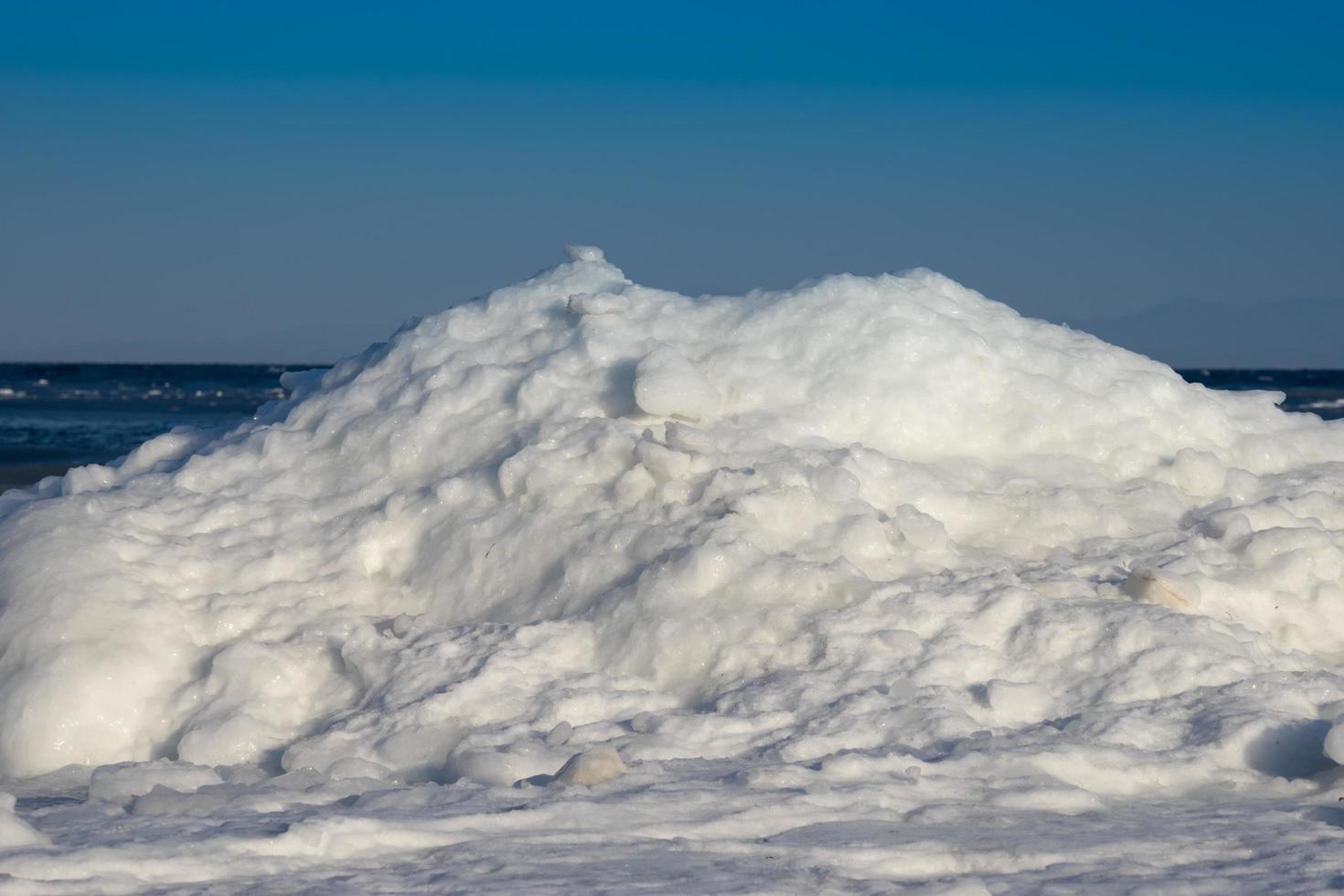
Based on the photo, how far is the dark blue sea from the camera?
770 inches

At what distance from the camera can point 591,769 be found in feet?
14.5

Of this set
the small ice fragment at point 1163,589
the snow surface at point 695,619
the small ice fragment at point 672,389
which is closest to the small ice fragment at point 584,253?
the snow surface at point 695,619

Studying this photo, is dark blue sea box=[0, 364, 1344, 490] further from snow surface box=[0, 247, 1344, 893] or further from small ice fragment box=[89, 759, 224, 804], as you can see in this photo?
small ice fragment box=[89, 759, 224, 804]

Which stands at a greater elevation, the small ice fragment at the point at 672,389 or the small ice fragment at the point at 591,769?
the small ice fragment at the point at 672,389

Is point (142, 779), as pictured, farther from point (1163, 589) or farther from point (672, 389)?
point (1163, 589)

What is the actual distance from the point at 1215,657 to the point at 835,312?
10.0 feet

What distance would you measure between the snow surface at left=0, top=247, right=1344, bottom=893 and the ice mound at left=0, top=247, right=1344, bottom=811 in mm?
21

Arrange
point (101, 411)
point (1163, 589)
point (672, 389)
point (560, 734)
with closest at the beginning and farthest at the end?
point (560, 734) < point (1163, 589) < point (672, 389) < point (101, 411)

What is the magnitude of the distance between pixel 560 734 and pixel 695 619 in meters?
0.93

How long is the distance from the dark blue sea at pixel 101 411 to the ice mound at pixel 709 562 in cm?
984

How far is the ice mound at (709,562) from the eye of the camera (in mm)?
5039

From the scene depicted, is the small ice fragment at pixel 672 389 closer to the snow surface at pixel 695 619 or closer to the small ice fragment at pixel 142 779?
the snow surface at pixel 695 619

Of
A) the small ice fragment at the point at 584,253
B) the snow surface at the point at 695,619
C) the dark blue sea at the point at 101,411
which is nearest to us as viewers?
the snow surface at the point at 695,619

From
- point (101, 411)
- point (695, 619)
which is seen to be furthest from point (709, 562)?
point (101, 411)
